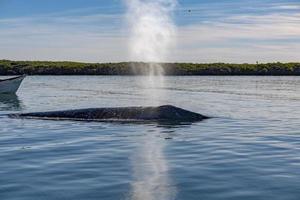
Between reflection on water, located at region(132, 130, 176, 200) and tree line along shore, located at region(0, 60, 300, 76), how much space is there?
4404 inches

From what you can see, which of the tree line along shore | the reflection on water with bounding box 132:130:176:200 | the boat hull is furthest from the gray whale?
the tree line along shore

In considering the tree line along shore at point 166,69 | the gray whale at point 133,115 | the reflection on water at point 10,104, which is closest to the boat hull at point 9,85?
the reflection on water at point 10,104

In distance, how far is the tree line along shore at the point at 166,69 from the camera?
128m

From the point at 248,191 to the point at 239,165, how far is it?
2.96m

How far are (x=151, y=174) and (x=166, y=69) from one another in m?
121

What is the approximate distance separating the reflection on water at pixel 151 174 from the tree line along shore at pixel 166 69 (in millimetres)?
111865

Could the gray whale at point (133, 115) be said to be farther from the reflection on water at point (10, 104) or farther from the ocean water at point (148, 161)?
the reflection on water at point (10, 104)

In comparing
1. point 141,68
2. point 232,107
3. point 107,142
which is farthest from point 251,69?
point 107,142

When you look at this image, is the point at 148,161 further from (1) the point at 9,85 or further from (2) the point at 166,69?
(2) the point at 166,69

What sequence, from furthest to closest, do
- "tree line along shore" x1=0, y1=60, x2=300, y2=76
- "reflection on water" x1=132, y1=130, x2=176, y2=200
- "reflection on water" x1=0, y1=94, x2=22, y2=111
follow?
"tree line along shore" x1=0, y1=60, x2=300, y2=76
"reflection on water" x1=0, y1=94, x2=22, y2=111
"reflection on water" x1=132, y1=130, x2=176, y2=200

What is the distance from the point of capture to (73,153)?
17094 mm

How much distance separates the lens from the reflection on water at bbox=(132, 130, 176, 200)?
11.5 m

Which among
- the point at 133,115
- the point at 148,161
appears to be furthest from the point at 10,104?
the point at 148,161

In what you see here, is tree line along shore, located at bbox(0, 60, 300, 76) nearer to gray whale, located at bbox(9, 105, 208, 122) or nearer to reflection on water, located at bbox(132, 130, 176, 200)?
gray whale, located at bbox(9, 105, 208, 122)
